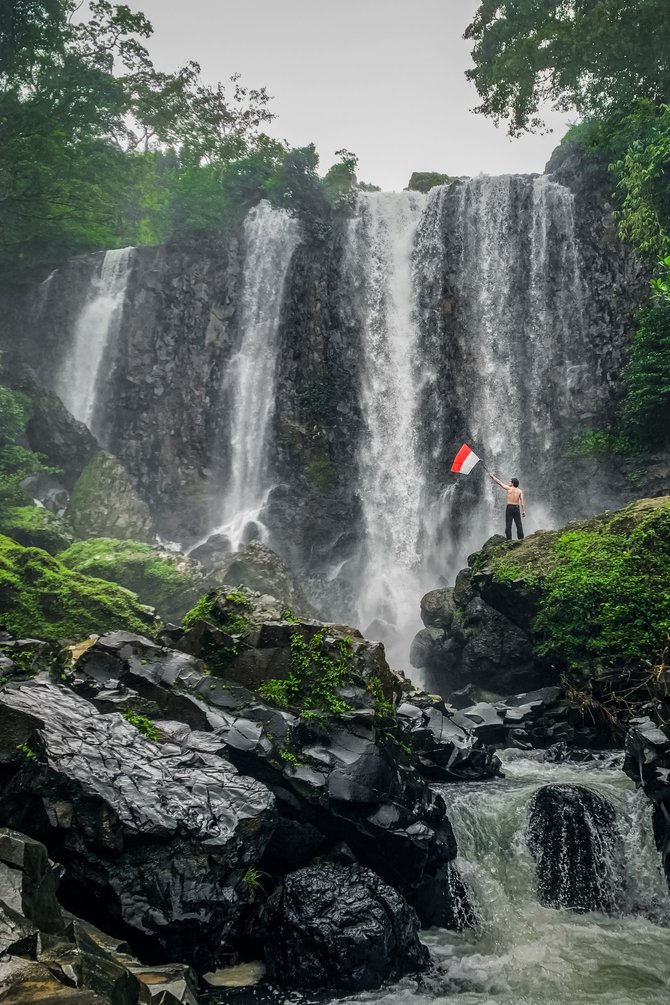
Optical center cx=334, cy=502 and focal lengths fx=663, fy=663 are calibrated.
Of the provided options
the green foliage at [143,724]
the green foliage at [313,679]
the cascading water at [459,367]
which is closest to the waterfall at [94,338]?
the cascading water at [459,367]

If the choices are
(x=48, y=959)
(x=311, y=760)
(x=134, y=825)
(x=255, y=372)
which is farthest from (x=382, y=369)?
(x=48, y=959)

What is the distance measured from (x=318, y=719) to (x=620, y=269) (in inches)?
808

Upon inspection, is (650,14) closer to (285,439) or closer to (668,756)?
(285,439)

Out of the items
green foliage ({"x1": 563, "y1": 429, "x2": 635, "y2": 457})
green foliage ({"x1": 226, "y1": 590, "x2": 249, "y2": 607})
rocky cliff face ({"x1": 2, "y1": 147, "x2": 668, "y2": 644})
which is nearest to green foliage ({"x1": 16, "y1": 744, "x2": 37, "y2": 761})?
green foliage ({"x1": 226, "y1": 590, "x2": 249, "y2": 607})

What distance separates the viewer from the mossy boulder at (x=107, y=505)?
20.8 metres

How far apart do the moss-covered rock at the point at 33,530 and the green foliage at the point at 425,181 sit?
73.3 ft

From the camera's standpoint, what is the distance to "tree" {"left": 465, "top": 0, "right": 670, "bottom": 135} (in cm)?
2105

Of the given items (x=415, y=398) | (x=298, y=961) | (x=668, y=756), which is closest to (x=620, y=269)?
(x=415, y=398)

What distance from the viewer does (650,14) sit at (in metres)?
20.6

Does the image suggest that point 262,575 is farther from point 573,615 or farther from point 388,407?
point 388,407

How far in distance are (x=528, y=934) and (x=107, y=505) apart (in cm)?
1820

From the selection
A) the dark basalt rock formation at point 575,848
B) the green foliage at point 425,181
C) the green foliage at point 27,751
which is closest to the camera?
the green foliage at point 27,751

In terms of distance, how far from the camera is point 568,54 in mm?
22500

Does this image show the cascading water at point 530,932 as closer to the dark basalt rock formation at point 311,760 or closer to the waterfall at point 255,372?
the dark basalt rock formation at point 311,760
